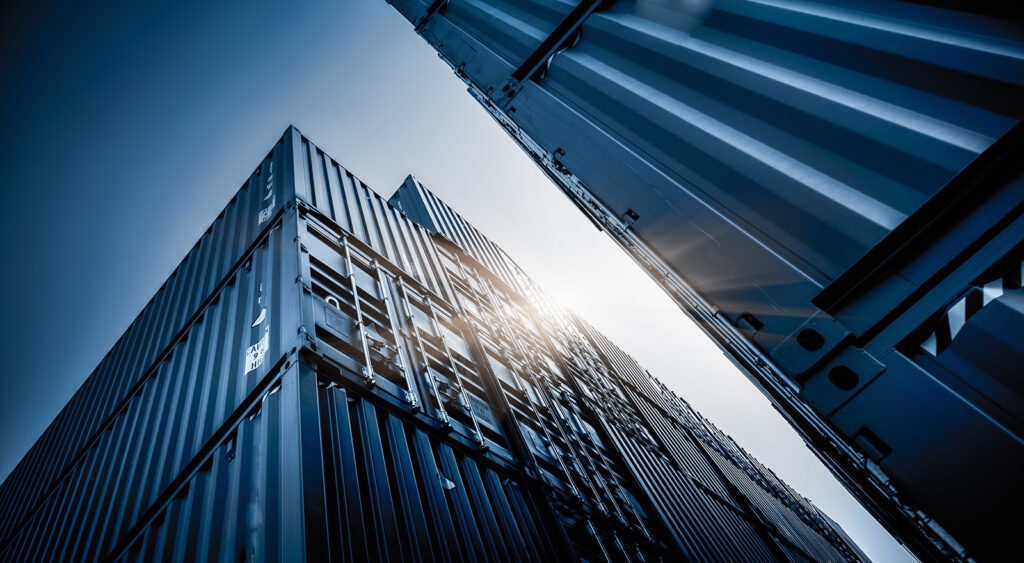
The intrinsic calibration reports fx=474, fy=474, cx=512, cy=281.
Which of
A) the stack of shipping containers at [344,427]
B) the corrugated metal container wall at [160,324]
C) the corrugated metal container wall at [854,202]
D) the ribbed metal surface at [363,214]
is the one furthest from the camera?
the corrugated metal container wall at [160,324]

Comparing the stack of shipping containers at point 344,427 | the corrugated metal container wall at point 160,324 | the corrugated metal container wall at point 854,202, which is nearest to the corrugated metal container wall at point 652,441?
the stack of shipping containers at point 344,427

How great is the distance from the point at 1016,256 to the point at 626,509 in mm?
4999

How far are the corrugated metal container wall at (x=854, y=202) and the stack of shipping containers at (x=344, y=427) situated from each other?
2369mm

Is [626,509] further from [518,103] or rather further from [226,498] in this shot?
[518,103]

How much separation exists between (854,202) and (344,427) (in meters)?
3.26

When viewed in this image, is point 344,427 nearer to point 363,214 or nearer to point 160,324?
point 363,214

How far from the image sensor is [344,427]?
3363mm

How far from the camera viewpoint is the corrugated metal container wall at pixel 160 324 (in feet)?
22.6

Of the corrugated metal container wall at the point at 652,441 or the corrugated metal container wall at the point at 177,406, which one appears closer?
the corrugated metal container wall at the point at 177,406

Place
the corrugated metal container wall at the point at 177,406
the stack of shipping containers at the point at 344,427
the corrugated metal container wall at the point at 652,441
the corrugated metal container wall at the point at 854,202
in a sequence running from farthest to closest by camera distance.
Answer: the corrugated metal container wall at the point at 652,441 → the corrugated metal container wall at the point at 177,406 → the stack of shipping containers at the point at 344,427 → the corrugated metal container wall at the point at 854,202

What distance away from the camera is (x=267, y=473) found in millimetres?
2986

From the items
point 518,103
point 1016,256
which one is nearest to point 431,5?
point 518,103

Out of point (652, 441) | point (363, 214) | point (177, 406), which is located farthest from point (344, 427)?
point (652, 441)

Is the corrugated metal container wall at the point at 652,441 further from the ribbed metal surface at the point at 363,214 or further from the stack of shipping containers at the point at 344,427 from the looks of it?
the ribbed metal surface at the point at 363,214
